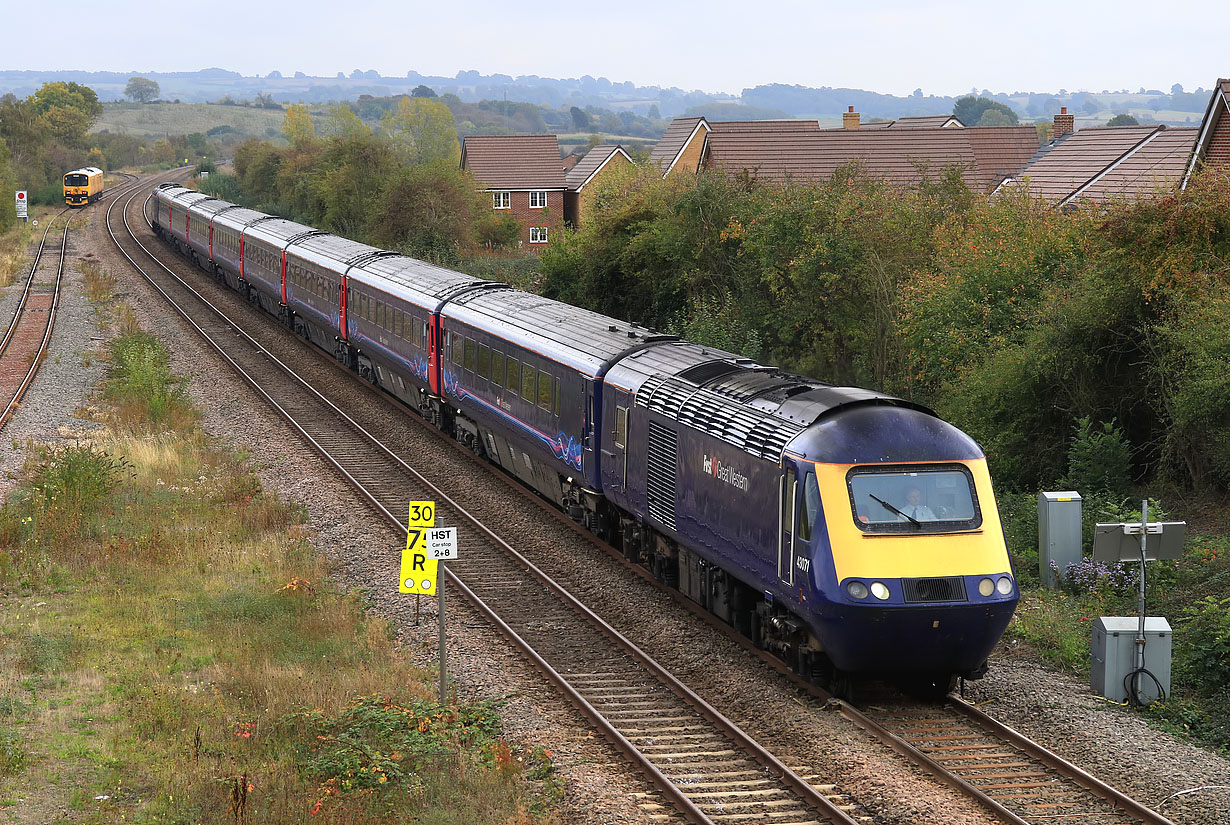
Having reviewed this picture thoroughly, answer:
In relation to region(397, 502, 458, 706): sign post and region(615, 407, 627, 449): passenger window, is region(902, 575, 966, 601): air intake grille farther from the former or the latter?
region(615, 407, 627, 449): passenger window

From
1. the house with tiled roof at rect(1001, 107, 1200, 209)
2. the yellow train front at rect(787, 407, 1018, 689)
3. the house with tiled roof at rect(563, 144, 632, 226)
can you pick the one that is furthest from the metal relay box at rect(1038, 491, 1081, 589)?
the house with tiled roof at rect(563, 144, 632, 226)

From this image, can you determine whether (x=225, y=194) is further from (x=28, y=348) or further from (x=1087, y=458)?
(x=1087, y=458)

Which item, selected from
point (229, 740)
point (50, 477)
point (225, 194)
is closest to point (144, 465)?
point (50, 477)

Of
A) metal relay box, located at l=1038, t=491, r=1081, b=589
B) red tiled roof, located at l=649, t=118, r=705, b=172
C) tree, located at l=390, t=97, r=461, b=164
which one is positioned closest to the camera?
metal relay box, located at l=1038, t=491, r=1081, b=589

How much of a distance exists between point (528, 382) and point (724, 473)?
7.35 meters

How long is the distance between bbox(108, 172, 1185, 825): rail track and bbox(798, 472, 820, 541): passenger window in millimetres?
1804

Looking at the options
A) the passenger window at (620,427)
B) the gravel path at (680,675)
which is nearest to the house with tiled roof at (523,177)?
the gravel path at (680,675)

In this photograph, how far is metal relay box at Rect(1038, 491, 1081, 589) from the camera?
54.8ft

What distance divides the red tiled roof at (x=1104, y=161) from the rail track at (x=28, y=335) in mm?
27647

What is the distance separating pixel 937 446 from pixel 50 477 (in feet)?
48.8

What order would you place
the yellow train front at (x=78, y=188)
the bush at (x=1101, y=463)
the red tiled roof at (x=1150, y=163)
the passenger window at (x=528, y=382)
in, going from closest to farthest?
the bush at (x=1101, y=463) → the passenger window at (x=528, y=382) → the red tiled roof at (x=1150, y=163) → the yellow train front at (x=78, y=188)

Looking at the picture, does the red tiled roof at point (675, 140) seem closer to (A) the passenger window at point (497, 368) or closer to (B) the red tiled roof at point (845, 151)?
(B) the red tiled roof at point (845, 151)

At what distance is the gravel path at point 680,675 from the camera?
10.5 metres

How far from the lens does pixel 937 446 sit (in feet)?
40.4
